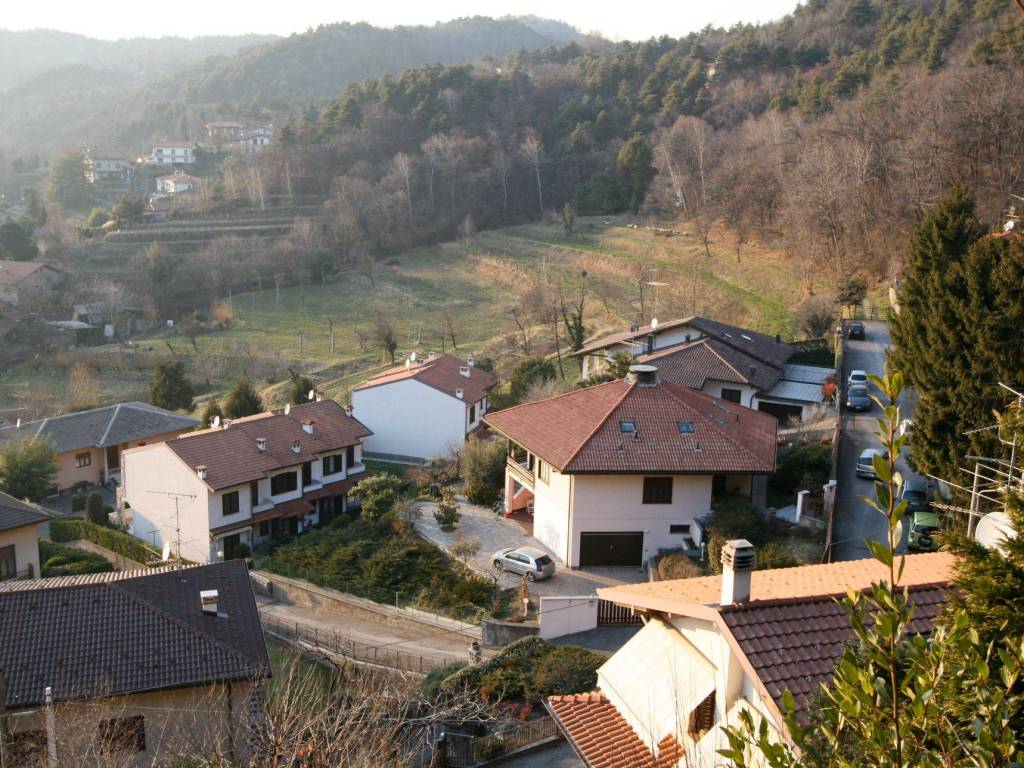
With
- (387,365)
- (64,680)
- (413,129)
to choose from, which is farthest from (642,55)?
(64,680)

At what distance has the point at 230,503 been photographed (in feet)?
90.3

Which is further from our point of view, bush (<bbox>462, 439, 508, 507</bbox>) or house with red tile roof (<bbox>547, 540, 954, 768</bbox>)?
bush (<bbox>462, 439, 508, 507</bbox>)

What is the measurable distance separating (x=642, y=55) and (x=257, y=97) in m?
57.6

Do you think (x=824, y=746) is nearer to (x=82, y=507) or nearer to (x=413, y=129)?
(x=82, y=507)

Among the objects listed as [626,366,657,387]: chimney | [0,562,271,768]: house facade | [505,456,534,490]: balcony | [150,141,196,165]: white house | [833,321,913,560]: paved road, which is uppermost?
[150,141,196,165]: white house

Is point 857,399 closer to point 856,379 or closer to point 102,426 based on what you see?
point 856,379

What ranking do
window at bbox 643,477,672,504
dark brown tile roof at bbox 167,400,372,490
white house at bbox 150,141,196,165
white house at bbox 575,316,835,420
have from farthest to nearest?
1. white house at bbox 150,141,196,165
2. white house at bbox 575,316,835,420
3. dark brown tile roof at bbox 167,400,372,490
4. window at bbox 643,477,672,504

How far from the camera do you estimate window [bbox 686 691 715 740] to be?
29.2ft

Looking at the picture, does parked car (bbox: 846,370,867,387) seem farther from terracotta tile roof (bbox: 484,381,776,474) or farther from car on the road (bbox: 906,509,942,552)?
car on the road (bbox: 906,509,942,552)

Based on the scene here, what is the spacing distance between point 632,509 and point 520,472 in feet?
12.6

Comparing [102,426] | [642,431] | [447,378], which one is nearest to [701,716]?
[642,431]

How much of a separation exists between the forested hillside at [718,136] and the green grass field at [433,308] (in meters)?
3.35

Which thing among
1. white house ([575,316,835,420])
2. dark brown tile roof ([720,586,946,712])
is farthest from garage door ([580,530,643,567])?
dark brown tile roof ([720,586,946,712])

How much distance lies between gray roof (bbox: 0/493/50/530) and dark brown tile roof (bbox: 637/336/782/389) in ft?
59.4
